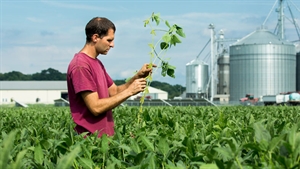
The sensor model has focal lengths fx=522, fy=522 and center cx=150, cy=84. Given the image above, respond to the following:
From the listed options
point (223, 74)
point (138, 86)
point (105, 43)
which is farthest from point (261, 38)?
point (138, 86)

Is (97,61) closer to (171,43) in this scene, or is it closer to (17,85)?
(171,43)

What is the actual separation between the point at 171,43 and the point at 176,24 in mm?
175

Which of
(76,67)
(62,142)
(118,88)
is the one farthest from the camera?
(118,88)

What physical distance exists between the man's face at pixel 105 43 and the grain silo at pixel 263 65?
70.6 meters

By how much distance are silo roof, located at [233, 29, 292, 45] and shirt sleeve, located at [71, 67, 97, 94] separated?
72.4 metres

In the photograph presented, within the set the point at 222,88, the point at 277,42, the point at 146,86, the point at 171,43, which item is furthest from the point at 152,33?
the point at 222,88

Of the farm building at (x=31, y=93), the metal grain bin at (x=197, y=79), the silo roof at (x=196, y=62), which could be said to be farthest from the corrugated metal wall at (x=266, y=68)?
the farm building at (x=31, y=93)

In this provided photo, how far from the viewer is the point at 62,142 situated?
2.92 meters

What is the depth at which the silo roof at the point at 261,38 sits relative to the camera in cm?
7506

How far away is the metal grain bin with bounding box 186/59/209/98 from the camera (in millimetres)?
83938

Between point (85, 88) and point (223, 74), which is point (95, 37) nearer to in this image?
point (85, 88)

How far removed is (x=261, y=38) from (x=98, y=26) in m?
73.5

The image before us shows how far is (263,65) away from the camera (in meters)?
73.9

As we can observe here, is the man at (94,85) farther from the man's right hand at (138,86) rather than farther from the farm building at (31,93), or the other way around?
the farm building at (31,93)
